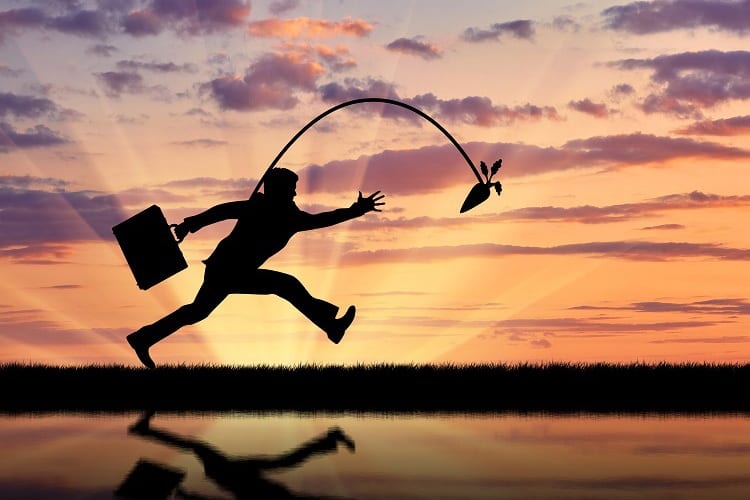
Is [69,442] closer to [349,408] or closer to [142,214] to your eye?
[142,214]

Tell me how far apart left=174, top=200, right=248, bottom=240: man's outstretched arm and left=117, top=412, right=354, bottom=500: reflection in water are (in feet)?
10.3

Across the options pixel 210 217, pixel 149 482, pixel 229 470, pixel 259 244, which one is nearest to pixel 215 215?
pixel 210 217

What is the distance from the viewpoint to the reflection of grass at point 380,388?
68.8 ft

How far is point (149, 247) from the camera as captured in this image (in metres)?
17.1

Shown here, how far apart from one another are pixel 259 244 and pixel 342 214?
1.47 m

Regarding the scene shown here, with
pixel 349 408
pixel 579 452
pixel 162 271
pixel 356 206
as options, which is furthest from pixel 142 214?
pixel 579 452

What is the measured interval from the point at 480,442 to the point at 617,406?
669 cm

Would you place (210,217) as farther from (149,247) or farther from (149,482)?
(149,482)

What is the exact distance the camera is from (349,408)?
1989cm

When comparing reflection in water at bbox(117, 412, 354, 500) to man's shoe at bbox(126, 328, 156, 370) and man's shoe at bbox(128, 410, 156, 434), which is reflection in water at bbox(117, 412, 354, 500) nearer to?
man's shoe at bbox(128, 410, 156, 434)

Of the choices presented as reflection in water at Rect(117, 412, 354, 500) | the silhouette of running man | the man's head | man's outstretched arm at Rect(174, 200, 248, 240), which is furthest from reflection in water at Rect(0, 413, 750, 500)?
the man's head

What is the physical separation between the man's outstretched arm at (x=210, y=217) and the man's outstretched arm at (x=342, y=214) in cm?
107

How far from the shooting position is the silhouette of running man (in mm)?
16891

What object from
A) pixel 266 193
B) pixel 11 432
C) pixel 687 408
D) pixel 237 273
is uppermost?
pixel 266 193
